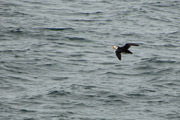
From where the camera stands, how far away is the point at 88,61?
2625 cm

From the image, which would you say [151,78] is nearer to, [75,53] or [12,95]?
[75,53]

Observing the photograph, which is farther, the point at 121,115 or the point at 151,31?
the point at 151,31

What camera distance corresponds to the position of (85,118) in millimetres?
19484

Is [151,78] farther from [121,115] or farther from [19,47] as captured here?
[19,47]

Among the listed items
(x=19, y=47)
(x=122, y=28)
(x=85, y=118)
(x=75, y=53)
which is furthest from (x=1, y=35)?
(x=85, y=118)

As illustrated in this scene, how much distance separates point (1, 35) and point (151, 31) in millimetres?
9232

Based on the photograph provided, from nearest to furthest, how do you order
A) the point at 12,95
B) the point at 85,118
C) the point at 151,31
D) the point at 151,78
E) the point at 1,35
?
the point at 85,118 < the point at 12,95 < the point at 151,78 < the point at 1,35 < the point at 151,31

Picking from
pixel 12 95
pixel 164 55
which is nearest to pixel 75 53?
pixel 164 55

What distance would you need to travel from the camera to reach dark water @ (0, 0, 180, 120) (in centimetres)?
2055

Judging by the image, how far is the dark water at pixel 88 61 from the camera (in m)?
20.5

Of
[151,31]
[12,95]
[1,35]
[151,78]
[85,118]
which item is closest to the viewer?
[85,118]

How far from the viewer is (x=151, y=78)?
79.5 ft

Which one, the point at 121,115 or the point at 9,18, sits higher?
the point at 9,18

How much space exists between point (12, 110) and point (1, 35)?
34.8ft
